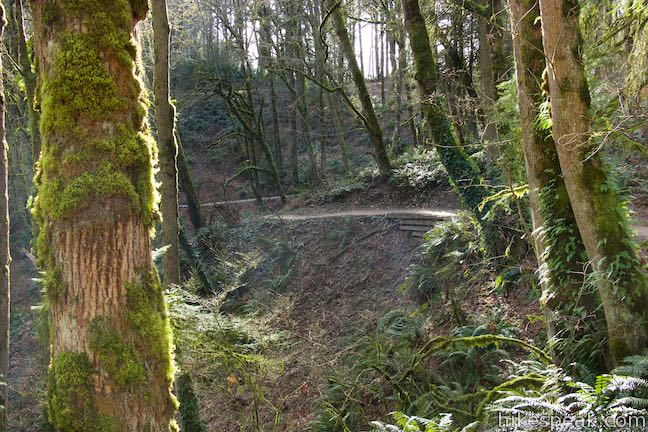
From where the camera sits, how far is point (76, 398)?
331cm

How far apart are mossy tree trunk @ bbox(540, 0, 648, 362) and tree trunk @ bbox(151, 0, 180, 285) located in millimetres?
6396

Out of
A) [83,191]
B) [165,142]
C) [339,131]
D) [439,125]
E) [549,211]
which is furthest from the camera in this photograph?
[339,131]

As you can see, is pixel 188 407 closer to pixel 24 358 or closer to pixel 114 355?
pixel 114 355

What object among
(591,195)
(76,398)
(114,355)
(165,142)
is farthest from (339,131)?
(76,398)

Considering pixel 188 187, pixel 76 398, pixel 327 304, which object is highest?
pixel 188 187

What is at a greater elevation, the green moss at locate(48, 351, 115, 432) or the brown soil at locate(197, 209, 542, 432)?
the green moss at locate(48, 351, 115, 432)

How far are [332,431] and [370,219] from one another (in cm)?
881

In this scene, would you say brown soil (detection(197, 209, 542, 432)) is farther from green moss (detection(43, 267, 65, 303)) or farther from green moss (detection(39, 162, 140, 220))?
green moss (detection(39, 162, 140, 220))

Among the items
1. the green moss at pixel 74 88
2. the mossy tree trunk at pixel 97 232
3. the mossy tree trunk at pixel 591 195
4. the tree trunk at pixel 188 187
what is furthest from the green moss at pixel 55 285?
the tree trunk at pixel 188 187

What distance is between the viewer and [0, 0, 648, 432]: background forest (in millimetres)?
3510

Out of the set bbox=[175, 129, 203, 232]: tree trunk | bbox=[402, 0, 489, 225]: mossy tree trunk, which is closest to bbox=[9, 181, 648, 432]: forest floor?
bbox=[175, 129, 203, 232]: tree trunk

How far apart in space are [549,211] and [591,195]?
0.83 m

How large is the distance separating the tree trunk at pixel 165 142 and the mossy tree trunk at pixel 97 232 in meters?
5.96

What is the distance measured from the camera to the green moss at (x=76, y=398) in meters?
3.28
